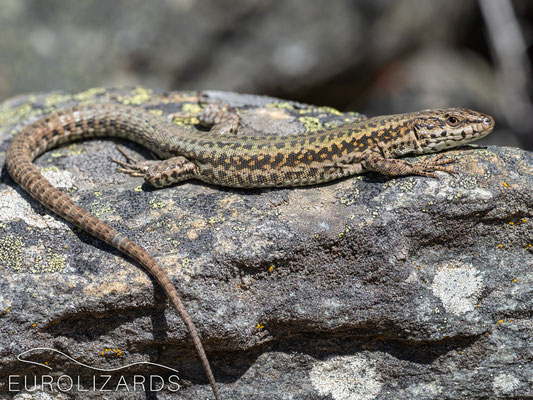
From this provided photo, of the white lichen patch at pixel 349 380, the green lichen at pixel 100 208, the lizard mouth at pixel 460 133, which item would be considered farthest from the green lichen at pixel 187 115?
the white lichen patch at pixel 349 380

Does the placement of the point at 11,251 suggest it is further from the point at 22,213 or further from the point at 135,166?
the point at 135,166

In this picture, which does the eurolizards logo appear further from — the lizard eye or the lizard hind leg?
the lizard eye

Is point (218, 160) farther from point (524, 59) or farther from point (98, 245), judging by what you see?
point (524, 59)

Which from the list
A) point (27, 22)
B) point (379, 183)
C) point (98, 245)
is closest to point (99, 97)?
point (98, 245)

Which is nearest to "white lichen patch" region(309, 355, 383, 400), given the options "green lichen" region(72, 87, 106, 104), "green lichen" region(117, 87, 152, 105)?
"green lichen" region(117, 87, 152, 105)

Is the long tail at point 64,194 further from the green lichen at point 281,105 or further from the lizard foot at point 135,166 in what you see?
the green lichen at point 281,105

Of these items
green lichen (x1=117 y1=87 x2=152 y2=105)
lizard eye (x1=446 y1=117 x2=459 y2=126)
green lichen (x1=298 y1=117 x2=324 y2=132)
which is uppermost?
green lichen (x1=117 y1=87 x2=152 y2=105)
